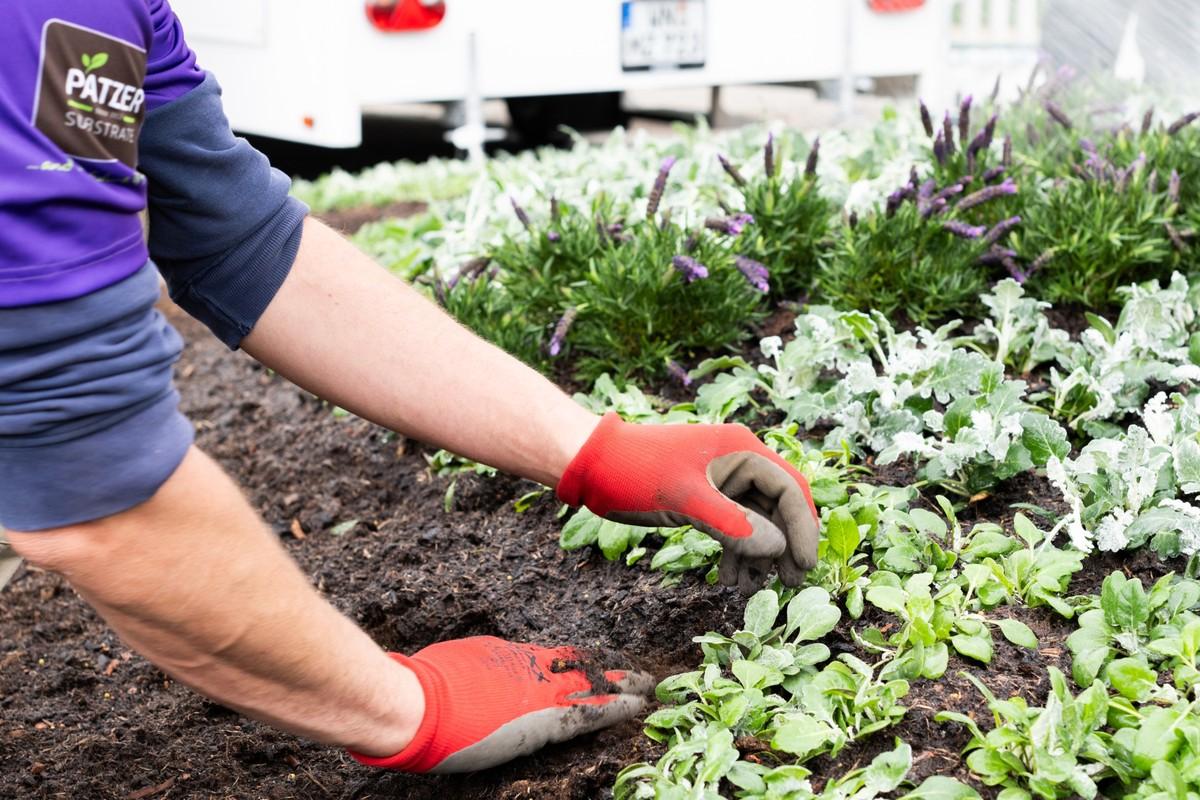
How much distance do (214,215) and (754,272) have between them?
1.30 metres

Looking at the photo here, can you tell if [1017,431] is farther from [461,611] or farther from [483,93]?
[483,93]

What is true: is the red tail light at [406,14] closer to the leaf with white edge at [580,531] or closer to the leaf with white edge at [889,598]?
the leaf with white edge at [580,531]

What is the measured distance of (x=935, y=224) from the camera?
296cm

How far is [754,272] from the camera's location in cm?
285

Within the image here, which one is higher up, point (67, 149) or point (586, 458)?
point (67, 149)

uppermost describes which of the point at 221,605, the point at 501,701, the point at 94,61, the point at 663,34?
the point at 663,34

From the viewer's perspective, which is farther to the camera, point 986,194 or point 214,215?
point 986,194

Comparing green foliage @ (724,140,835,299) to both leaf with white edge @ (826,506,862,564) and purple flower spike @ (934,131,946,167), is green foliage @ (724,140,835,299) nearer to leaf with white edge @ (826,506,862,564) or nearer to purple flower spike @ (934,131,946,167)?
purple flower spike @ (934,131,946,167)

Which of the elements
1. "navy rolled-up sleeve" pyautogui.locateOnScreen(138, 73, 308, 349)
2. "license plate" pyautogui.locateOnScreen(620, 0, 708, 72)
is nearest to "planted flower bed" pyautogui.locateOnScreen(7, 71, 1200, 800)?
"navy rolled-up sleeve" pyautogui.locateOnScreen(138, 73, 308, 349)

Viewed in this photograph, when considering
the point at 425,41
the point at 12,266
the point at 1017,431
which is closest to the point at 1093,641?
the point at 1017,431

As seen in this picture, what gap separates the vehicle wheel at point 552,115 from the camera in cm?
878

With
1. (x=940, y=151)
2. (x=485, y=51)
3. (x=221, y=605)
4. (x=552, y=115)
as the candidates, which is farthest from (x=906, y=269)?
(x=552, y=115)

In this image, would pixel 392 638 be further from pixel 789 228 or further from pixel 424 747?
pixel 789 228

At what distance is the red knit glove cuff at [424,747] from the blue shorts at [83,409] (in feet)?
1.76
